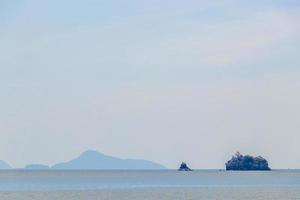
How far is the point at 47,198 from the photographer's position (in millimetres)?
80250

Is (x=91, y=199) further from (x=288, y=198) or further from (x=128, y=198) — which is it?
(x=288, y=198)

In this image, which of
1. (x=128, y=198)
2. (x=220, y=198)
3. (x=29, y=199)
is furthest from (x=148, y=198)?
(x=29, y=199)

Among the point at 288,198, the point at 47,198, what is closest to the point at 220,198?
the point at 288,198

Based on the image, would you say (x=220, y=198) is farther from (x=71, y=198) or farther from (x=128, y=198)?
(x=71, y=198)

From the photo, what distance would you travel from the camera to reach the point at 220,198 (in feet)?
260

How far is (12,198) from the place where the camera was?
265 ft

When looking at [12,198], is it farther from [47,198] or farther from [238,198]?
[238,198]

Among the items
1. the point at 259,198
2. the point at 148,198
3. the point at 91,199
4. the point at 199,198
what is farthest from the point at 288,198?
the point at 91,199

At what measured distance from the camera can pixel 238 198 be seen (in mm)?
80250

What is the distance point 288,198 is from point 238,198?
5.59m

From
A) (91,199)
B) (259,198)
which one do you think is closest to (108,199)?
(91,199)

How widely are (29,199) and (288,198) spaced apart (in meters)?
29.0

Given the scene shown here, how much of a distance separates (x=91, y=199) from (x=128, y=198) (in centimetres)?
525

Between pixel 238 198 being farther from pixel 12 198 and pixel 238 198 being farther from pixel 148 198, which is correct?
pixel 12 198
